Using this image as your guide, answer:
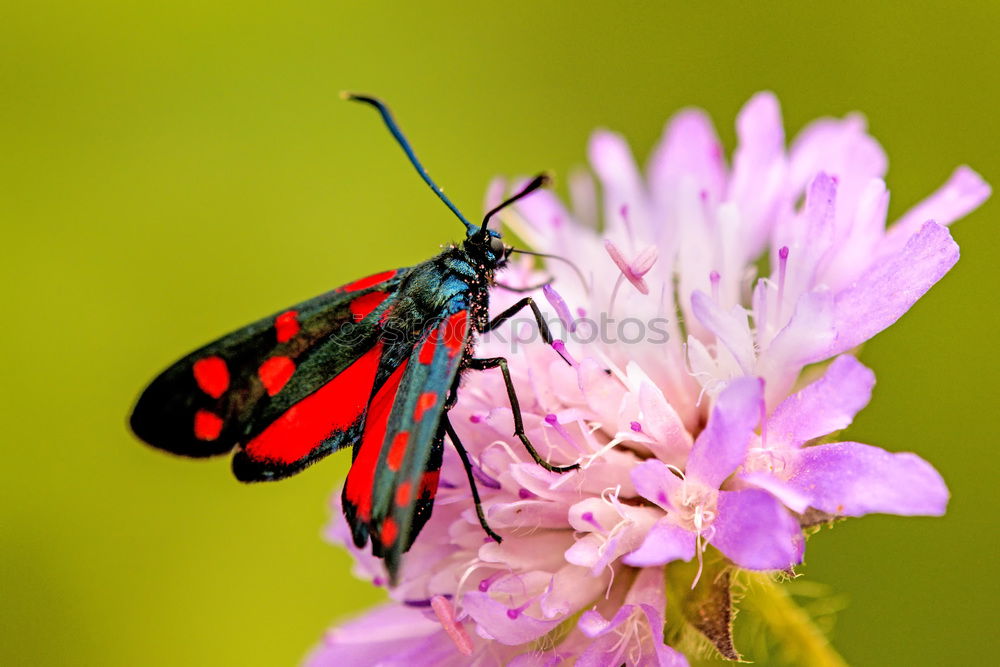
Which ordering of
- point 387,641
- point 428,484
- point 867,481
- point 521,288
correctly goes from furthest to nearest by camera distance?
point 521,288
point 387,641
point 428,484
point 867,481

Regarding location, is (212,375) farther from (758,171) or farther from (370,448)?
(758,171)

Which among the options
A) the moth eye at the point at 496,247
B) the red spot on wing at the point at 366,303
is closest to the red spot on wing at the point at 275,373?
the red spot on wing at the point at 366,303

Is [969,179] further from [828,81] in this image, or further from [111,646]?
[111,646]

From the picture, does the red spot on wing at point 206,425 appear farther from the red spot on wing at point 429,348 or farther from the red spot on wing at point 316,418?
the red spot on wing at point 429,348

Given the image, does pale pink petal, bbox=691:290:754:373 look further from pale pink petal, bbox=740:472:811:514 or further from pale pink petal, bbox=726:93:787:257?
pale pink petal, bbox=726:93:787:257

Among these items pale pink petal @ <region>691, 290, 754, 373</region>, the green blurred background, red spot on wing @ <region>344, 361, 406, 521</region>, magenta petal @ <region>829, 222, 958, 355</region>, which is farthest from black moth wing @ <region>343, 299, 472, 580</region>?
the green blurred background

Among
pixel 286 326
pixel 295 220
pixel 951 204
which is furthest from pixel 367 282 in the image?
pixel 295 220
